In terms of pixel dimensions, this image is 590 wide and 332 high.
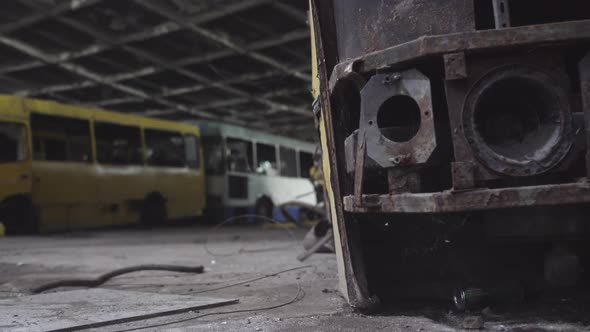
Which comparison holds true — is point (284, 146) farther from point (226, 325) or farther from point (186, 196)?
point (226, 325)

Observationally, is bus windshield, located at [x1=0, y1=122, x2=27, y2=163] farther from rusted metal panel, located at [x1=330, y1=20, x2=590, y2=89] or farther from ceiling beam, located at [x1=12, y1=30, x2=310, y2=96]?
rusted metal panel, located at [x1=330, y1=20, x2=590, y2=89]

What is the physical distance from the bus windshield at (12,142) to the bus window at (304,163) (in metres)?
11.2

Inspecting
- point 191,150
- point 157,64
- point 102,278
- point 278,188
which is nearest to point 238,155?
point 191,150

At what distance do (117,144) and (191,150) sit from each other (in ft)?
10.1

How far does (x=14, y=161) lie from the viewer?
38.3 feet

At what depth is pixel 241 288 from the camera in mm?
4523

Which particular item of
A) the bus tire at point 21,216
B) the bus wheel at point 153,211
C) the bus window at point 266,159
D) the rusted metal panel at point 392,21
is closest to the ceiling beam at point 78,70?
the bus window at point 266,159

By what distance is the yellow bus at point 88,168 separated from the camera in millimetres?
11750

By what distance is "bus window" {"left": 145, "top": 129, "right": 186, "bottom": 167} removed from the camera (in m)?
15.2

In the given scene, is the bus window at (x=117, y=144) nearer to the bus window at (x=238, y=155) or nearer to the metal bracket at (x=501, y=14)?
the bus window at (x=238, y=155)

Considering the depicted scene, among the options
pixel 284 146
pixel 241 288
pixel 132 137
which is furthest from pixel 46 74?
pixel 241 288

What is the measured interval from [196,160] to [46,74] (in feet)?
17.9

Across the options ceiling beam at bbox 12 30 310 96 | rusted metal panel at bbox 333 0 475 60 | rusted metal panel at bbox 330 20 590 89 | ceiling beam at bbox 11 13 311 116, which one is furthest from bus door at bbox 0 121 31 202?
rusted metal panel at bbox 330 20 590 89

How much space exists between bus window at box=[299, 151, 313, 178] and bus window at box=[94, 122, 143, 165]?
782 cm
